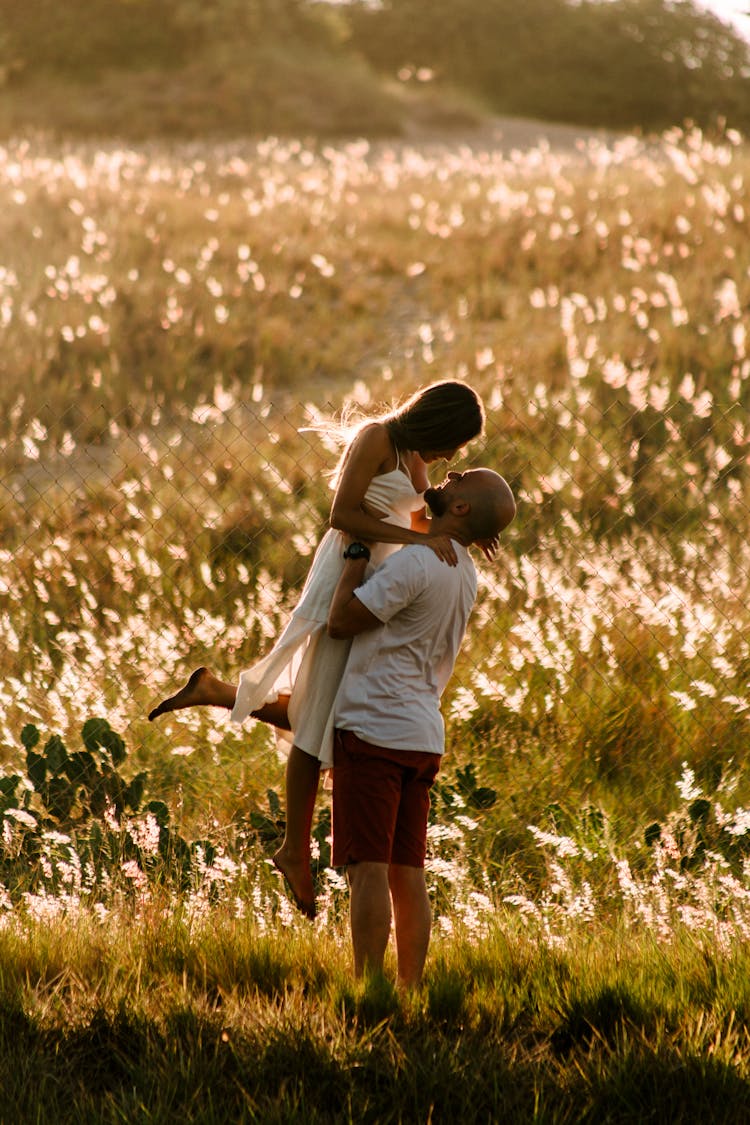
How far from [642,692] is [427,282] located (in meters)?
9.29

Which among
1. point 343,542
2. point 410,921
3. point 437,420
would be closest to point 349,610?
point 343,542

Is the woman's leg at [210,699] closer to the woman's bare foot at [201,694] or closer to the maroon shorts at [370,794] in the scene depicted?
the woman's bare foot at [201,694]

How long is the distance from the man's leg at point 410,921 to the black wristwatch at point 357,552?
867 mm

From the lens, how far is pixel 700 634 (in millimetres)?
5715

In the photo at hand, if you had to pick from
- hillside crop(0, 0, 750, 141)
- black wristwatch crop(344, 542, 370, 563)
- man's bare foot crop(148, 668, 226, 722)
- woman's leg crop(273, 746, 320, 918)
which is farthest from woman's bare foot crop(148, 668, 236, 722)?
hillside crop(0, 0, 750, 141)

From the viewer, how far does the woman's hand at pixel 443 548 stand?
11.1 ft

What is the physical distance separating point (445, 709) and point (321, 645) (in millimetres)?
1937

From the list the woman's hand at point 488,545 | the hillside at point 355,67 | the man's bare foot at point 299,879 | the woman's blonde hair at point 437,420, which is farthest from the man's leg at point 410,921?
the hillside at point 355,67

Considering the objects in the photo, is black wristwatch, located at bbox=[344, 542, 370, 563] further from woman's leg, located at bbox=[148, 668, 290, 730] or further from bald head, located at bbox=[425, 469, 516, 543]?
woman's leg, located at bbox=[148, 668, 290, 730]

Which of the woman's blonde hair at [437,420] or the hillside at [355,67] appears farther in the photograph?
the hillside at [355,67]

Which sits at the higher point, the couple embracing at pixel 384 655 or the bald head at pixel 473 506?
the bald head at pixel 473 506

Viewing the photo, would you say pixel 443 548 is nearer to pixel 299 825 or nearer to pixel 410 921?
pixel 299 825

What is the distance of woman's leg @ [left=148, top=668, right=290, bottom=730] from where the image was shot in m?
3.74

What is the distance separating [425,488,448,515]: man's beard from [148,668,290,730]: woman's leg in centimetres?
76
